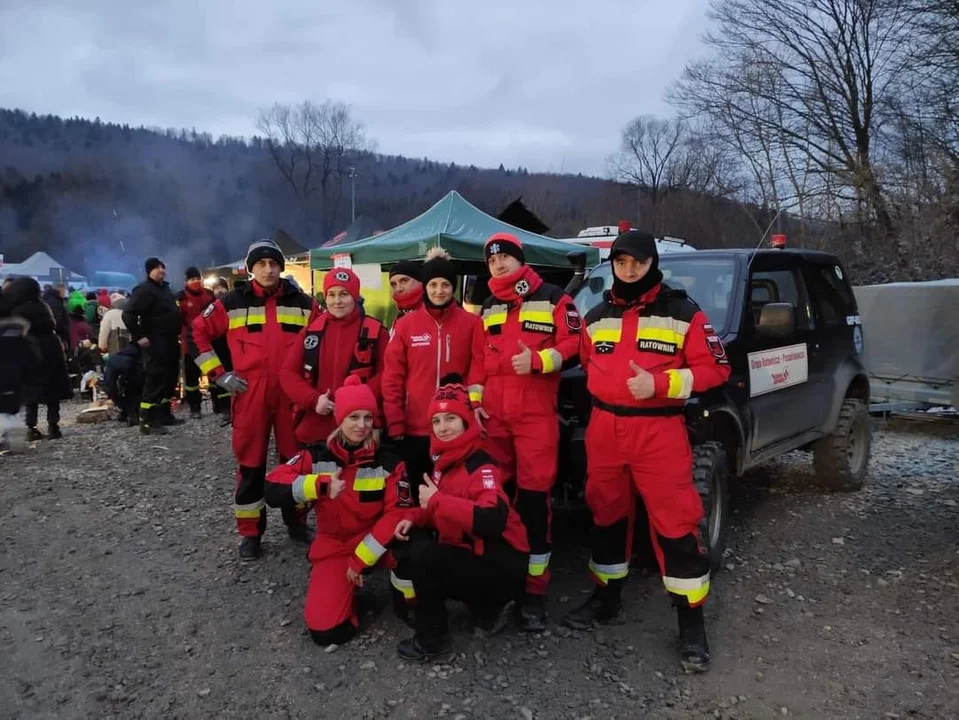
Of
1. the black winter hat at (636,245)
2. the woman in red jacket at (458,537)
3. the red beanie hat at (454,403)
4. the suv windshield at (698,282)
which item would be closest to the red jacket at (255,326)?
the red beanie hat at (454,403)

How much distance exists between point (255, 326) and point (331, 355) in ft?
1.87

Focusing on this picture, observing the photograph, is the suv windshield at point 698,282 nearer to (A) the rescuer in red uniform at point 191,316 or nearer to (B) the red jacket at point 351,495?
(B) the red jacket at point 351,495

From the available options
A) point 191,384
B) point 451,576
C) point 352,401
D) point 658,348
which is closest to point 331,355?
point 352,401

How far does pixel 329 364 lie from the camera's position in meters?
4.02

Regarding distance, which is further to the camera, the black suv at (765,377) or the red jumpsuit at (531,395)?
the black suv at (765,377)

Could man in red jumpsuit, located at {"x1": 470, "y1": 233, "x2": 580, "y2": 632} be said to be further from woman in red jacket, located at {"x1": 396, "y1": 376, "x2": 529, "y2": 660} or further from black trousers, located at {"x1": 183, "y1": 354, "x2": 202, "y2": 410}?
black trousers, located at {"x1": 183, "y1": 354, "x2": 202, "y2": 410}

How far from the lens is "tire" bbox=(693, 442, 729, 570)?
11.9 feet

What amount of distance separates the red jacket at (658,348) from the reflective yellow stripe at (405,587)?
128 centimetres

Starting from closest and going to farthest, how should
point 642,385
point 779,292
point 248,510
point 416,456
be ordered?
point 642,385 → point 416,456 → point 248,510 → point 779,292

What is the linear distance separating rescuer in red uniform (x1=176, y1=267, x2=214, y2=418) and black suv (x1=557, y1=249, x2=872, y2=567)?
5.95 meters

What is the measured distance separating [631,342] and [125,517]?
165 inches

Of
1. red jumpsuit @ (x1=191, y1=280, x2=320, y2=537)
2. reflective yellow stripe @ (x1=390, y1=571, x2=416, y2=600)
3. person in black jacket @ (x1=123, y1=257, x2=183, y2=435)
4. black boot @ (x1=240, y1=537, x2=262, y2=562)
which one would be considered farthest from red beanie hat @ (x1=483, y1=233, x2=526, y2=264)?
person in black jacket @ (x1=123, y1=257, x2=183, y2=435)

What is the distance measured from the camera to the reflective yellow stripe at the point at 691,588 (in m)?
2.96

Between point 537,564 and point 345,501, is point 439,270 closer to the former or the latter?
point 345,501
